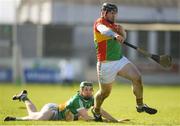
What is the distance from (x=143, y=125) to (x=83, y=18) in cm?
3573

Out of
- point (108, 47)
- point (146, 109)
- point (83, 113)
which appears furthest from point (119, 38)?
point (83, 113)

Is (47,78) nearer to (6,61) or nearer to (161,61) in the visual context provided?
(6,61)

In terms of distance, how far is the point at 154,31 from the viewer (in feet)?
154

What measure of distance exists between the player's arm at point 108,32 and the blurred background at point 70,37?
72.1 ft

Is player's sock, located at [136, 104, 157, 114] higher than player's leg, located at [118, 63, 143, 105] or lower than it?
lower

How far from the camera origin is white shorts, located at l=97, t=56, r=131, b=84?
14.6m

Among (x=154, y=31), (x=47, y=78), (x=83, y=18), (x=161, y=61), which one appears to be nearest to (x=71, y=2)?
(x=83, y=18)

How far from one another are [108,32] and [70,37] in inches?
1291

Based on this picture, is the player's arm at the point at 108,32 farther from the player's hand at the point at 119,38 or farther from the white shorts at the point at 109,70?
the white shorts at the point at 109,70

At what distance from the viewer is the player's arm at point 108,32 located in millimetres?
13922

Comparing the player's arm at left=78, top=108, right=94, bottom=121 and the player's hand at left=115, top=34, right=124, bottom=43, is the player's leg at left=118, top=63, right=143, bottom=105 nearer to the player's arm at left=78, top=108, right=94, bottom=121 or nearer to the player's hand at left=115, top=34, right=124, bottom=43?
the player's hand at left=115, top=34, right=124, bottom=43

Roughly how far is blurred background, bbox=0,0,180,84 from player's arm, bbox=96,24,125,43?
21981 mm

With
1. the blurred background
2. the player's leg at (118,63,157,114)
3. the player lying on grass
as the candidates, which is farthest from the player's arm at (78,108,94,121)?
the blurred background

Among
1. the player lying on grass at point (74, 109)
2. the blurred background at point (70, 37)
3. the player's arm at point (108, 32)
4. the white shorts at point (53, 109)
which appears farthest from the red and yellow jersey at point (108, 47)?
the blurred background at point (70, 37)
